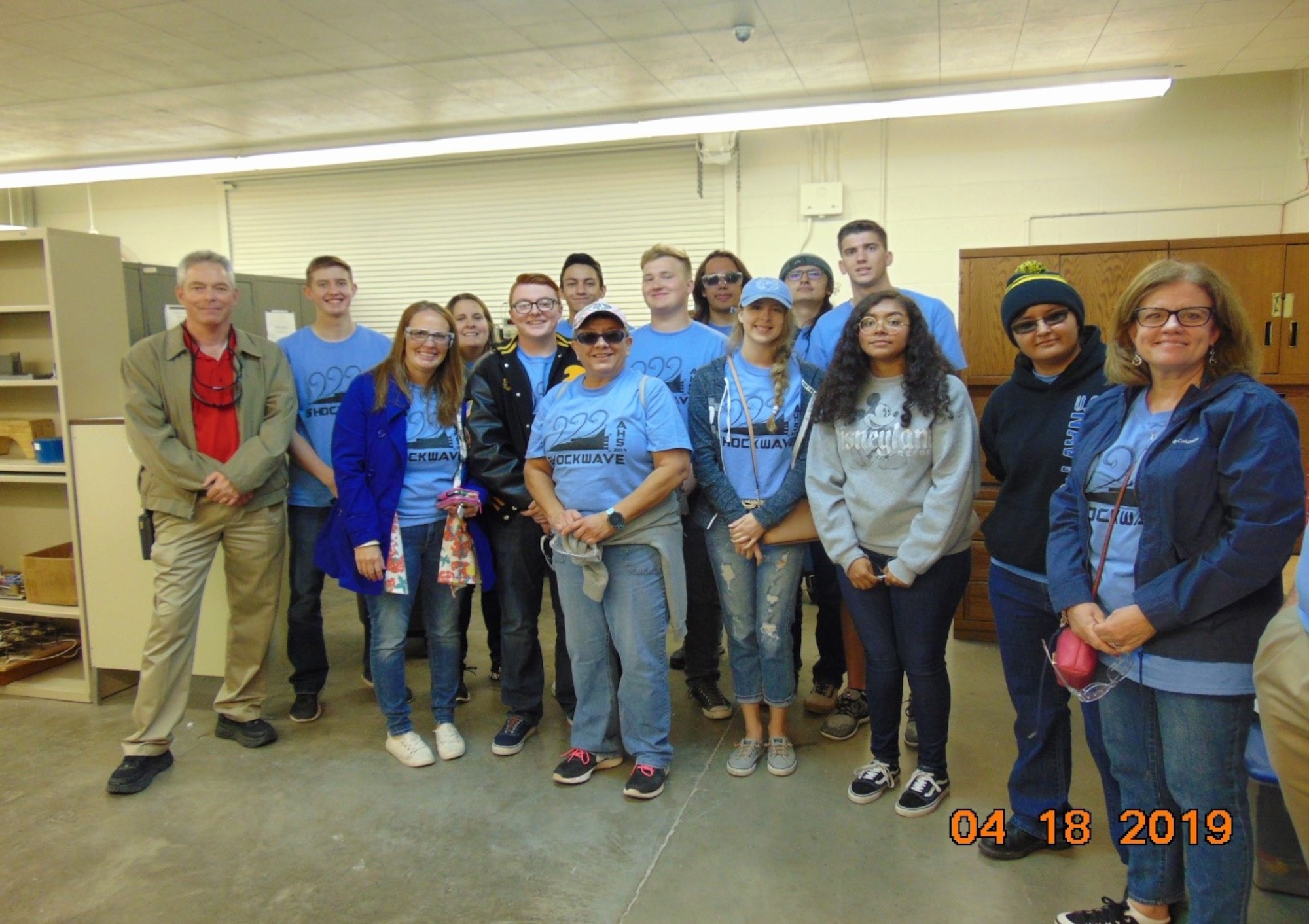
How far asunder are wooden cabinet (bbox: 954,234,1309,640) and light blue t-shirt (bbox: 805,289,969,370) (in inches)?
41.6

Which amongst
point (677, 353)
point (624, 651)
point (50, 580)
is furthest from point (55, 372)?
point (624, 651)

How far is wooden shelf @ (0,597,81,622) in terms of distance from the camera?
12.2 feet

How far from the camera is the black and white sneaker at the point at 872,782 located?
2.69 m

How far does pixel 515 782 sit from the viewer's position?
9.57 feet

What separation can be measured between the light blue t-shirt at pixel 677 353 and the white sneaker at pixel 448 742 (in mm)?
1506

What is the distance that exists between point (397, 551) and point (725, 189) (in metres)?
4.72

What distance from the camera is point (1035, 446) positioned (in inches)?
88.2

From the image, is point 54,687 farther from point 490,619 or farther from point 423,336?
point 423,336

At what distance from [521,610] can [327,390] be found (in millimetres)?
1245

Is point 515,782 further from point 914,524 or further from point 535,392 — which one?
point 914,524

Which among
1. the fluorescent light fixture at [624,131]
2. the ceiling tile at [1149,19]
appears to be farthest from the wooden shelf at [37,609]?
the ceiling tile at [1149,19]

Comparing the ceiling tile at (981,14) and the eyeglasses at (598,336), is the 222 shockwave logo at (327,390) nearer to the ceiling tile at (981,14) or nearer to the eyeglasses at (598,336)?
the eyeglasses at (598,336)

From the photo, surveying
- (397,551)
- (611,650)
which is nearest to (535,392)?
(397,551)

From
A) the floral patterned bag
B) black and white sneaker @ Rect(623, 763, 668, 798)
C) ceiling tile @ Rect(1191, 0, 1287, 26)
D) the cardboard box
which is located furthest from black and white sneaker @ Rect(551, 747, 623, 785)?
ceiling tile @ Rect(1191, 0, 1287, 26)
